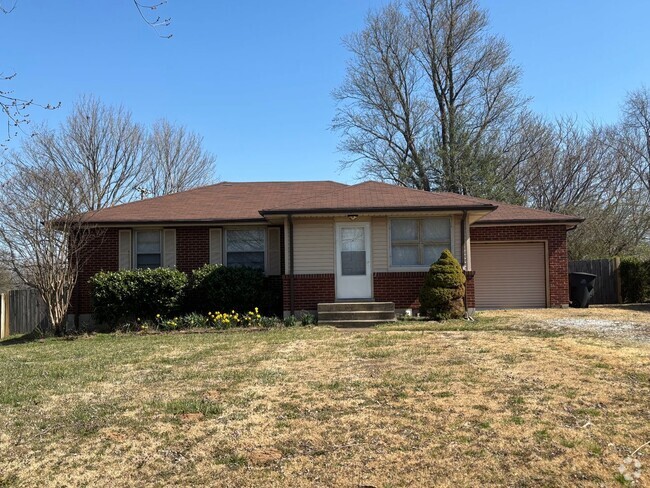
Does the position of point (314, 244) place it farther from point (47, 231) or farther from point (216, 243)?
point (47, 231)

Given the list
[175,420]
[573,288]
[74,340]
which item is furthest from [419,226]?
[175,420]

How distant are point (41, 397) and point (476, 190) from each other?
22898mm

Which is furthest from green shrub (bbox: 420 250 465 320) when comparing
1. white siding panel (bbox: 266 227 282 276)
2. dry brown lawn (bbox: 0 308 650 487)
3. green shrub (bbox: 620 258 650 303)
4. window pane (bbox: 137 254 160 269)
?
green shrub (bbox: 620 258 650 303)

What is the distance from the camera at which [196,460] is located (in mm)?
4211

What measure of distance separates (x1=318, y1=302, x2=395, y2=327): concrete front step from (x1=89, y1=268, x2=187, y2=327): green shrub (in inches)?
146

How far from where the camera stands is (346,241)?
13438 mm

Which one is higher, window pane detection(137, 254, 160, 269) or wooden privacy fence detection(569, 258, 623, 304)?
window pane detection(137, 254, 160, 269)

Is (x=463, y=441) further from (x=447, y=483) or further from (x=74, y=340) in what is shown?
(x=74, y=340)

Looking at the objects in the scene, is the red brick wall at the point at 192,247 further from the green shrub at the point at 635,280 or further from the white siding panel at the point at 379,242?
the green shrub at the point at 635,280

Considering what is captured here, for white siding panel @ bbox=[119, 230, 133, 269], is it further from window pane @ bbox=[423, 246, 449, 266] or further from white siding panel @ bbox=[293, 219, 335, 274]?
window pane @ bbox=[423, 246, 449, 266]

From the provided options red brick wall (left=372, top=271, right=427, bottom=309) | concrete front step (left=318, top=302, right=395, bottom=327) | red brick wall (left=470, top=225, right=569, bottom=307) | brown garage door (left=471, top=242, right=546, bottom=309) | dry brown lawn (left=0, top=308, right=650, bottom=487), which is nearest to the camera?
dry brown lawn (left=0, top=308, right=650, bottom=487)

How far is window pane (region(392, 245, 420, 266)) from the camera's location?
13406mm

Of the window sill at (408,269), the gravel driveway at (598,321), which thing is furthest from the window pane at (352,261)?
the gravel driveway at (598,321)

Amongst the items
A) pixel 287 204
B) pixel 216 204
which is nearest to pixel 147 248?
pixel 216 204
